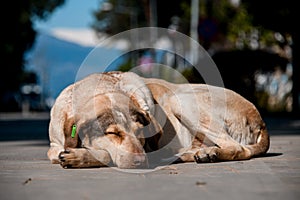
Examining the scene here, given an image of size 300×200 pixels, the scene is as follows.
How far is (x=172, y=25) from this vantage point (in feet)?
210

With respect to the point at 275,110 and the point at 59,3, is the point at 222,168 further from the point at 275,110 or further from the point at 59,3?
the point at 59,3

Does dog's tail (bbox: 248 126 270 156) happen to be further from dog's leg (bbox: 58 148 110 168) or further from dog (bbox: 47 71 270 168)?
dog's leg (bbox: 58 148 110 168)

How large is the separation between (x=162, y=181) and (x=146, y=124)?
4.93 ft

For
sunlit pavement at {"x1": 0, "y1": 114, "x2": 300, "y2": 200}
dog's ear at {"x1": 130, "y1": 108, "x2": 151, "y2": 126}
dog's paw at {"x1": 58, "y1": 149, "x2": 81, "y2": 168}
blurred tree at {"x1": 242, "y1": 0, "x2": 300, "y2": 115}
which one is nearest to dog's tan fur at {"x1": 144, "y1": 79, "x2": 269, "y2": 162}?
sunlit pavement at {"x1": 0, "y1": 114, "x2": 300, "y2": 200}

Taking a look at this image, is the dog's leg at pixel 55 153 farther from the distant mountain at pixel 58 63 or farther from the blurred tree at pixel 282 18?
the blurred tree at pixel 282 18

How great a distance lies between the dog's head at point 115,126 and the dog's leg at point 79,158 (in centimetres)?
8

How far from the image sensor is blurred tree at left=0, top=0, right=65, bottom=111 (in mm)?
34594

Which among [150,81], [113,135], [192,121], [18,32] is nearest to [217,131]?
[192,121]

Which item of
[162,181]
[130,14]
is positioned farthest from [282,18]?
[130,14]

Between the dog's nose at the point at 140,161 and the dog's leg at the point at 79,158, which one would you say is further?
the dog's leg at the point at 79,158

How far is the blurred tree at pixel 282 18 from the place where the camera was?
26.6 m

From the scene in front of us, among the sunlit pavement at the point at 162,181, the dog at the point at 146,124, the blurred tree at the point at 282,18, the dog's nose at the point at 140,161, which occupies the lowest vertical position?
the sunlit pavement at the point at 162,181

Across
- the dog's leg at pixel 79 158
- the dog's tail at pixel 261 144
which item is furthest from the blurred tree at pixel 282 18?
the dog's leg at pixel 79 158

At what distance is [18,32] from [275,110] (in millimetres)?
17441
